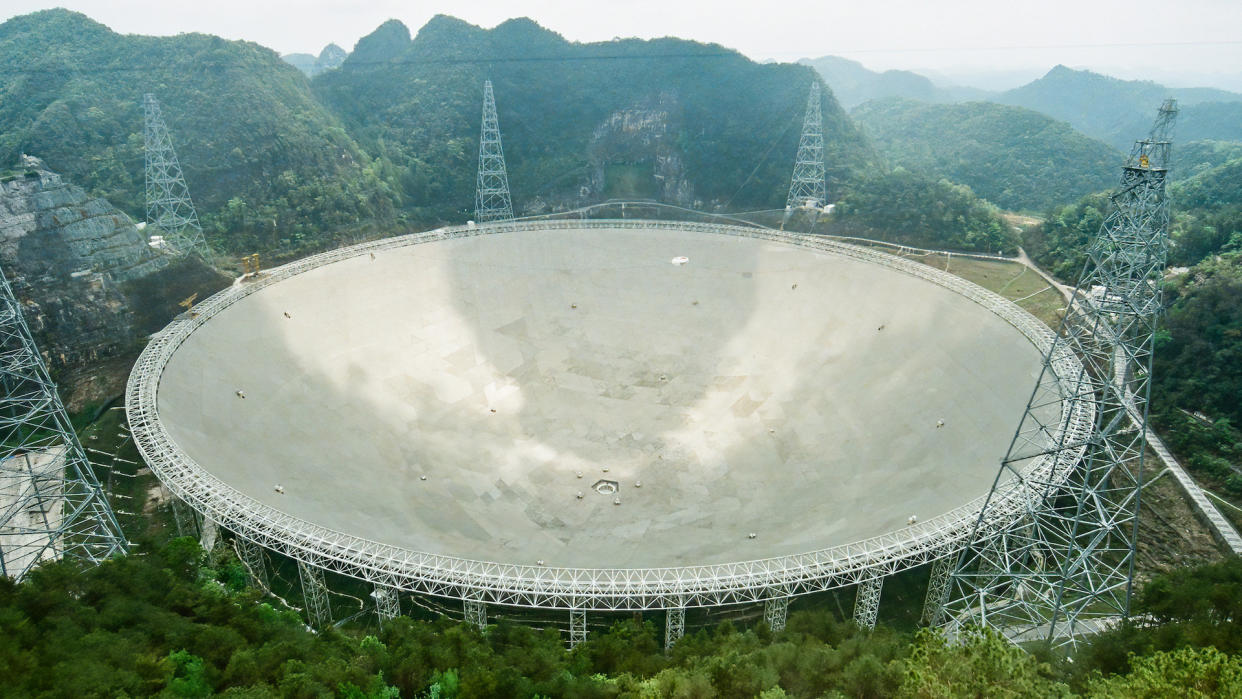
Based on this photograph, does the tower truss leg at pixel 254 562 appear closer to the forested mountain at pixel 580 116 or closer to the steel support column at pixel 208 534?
the steel support column at pixel 208 534

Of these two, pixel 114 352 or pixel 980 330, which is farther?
pixel 114 352

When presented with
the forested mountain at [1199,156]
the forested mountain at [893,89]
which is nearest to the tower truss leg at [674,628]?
the forested mountain at [1199,156]

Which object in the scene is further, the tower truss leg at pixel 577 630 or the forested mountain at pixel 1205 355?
the forested mountain at pixel 1205 355

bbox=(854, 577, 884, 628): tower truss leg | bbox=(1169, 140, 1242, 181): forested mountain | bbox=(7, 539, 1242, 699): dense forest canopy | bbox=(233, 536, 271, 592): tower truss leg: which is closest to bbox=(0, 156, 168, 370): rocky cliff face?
bbox=(233, 536, 271, 592): tower truss leg

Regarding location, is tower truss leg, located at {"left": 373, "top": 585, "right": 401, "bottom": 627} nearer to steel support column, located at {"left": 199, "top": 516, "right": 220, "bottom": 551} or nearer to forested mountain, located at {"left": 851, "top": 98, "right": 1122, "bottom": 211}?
steel support column, located at {"left": 199, "top": 516, "right": 220, "bottom": 551}

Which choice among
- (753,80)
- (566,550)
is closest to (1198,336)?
(566,550)

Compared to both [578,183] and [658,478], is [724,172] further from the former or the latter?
[658,478]

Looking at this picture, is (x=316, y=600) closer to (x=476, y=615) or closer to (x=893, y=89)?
(x=476, y=615)
